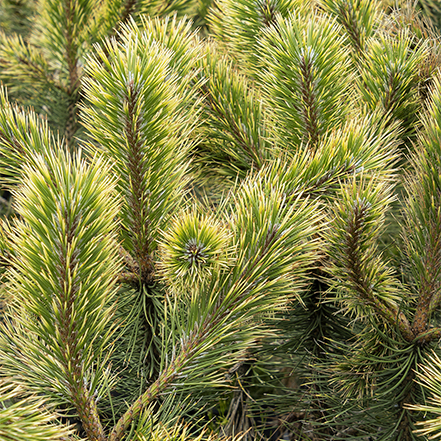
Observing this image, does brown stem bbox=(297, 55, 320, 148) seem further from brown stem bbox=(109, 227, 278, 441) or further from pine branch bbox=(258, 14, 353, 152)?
brown stem bbox=(109, 227, 278, 441)

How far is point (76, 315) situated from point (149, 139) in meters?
0.23

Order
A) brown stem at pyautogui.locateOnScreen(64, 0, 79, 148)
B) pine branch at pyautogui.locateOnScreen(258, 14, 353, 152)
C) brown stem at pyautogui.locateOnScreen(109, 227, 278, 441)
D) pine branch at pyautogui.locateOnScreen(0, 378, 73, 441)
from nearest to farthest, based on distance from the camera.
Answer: pine branch at pyautogui.locateOnScreen(0, 378, 73, 441)
brown stem at pyautogui.locateOnScreen(109, 227, 278, 441)
pine branch at pyautogui.locateOnScreen(258, 14, 353, 152)
brown stem at pyautogui.locateOnScreen(64, 0, 79, 148)

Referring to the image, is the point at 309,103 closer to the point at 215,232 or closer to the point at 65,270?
the point at 215,232

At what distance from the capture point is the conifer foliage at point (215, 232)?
0.45 metres

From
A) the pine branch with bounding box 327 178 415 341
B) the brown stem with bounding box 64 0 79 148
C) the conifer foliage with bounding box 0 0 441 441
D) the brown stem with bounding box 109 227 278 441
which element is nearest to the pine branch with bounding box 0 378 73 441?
the conifer foliage with bounding box 0 0 441 441

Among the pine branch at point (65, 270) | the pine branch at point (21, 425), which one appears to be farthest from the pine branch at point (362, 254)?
the pine branch at point (21, 425)

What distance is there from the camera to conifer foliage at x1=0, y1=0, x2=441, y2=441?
1.48 feet

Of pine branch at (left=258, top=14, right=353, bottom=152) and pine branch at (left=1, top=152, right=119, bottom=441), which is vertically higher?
pine branch at (left=258, top=14, right=353, bottom=152)

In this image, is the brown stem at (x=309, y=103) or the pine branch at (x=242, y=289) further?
the brown stem at (x=309, y=103)

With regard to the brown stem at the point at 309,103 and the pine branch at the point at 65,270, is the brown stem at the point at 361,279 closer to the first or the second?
the brown stem at the point at 309,103

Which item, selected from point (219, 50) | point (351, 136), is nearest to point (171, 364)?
point (351, 136)

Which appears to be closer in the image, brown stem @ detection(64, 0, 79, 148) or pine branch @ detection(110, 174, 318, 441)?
pine branch @ detection(110, 174, 318, 441)

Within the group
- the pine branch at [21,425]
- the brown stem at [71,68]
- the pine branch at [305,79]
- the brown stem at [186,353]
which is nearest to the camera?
the pine branch at [21,425]

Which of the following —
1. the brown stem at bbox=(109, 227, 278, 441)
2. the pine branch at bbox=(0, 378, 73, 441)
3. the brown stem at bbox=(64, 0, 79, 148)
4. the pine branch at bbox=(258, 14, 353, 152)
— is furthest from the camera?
the brown stem at bbox=(64, 0, 79, 148)
